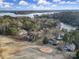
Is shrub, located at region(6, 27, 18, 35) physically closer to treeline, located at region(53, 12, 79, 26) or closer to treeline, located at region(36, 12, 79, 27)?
treeline, located at region(36, 12, 79, 27)

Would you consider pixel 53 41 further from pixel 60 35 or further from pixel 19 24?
pixel 19 24

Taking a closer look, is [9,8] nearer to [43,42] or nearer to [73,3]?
[43,42]

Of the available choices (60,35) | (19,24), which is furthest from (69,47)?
(19,24)

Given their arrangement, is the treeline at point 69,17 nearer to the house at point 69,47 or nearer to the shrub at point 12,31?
the house at point 69,47

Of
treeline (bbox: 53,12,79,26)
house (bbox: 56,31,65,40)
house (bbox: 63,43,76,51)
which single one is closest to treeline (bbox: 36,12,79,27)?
treeline (bbox: 53,12,79,26)

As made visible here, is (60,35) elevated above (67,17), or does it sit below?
below

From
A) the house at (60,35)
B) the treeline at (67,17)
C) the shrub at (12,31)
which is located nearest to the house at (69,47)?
the house at (60,35)

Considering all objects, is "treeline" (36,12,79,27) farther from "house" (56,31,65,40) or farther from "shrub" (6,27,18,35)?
"shrub" (6,27,18,35)

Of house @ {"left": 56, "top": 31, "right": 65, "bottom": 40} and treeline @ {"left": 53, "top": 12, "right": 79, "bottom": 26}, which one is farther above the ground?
treeline @ {"left": 53, "top": 12, "right": 79, "bottom": 26}

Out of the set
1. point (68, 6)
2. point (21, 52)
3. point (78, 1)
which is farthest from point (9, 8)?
point (78, 1)

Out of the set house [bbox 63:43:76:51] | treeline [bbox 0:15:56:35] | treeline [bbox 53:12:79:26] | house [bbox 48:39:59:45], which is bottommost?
house [bbox 63:43:76:51]

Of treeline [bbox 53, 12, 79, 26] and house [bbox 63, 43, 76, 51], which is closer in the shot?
house [bbox 63, 43, 76, 51]
